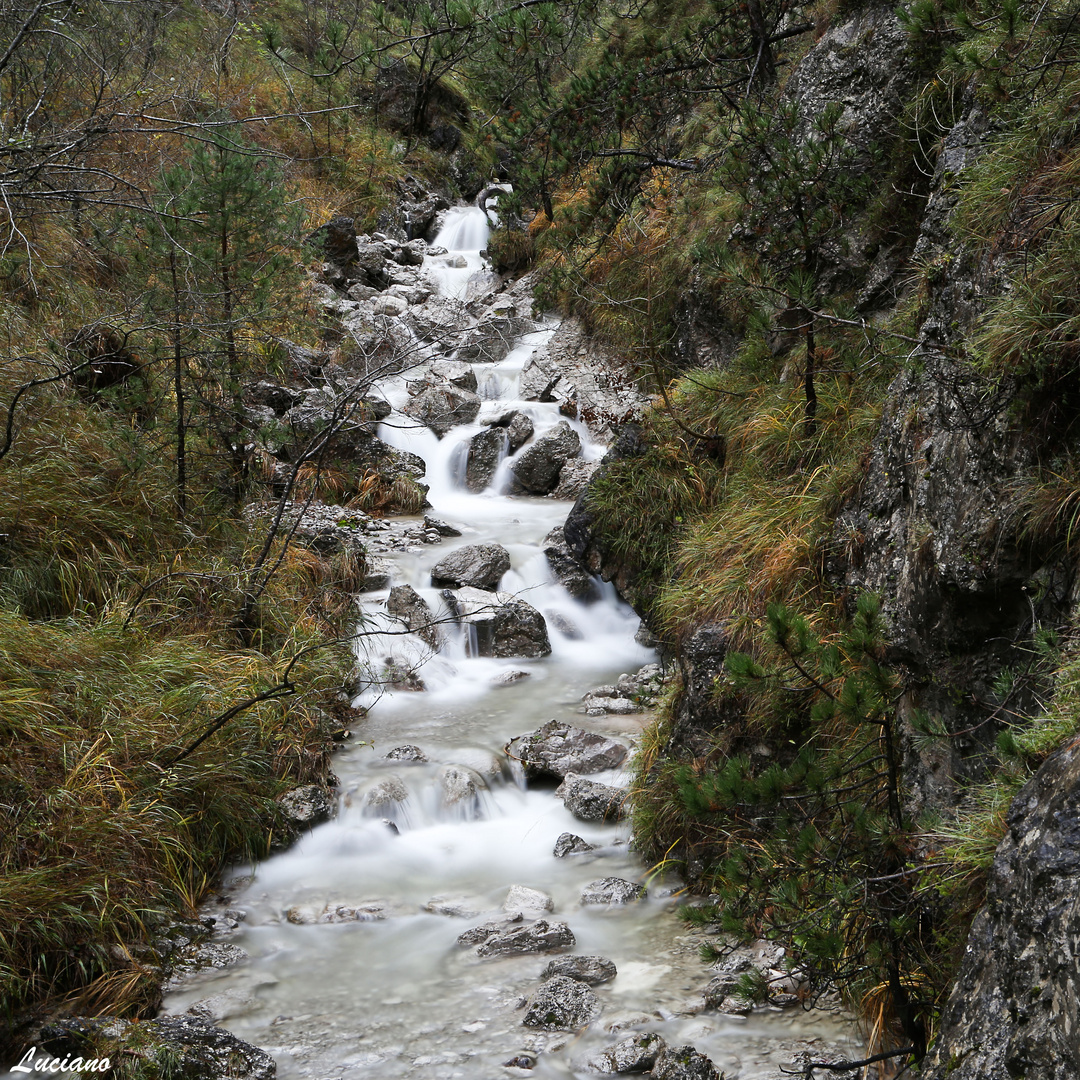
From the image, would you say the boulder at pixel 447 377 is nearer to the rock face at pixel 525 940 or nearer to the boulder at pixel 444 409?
the boulder at pixel 444 409

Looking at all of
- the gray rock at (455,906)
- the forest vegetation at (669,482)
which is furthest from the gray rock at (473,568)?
the gray rock at (455,906)

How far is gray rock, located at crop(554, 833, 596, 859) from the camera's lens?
15.7 ft

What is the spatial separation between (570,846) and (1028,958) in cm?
310

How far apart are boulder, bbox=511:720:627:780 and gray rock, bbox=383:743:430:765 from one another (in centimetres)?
Answer: 63

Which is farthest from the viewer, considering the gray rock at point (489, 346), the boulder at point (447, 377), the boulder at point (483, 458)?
the gray rock at point (489, 346)

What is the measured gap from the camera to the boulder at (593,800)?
197 inches

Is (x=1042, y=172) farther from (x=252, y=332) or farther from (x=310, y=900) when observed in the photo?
(x=252, y=332)

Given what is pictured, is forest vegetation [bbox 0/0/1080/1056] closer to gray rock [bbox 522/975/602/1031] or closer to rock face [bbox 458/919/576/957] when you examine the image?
gray rock [bbox 522/975/602/1031]

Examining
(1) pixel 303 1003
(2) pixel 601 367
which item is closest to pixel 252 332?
(2) pixel 601 367

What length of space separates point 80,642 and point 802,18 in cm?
790

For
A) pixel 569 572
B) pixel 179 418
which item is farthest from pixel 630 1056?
pixel 569 572

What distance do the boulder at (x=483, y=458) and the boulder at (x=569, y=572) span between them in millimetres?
2499

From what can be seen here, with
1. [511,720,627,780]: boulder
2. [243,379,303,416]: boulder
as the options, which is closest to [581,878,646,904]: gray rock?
[511,720,627,780]: boulder

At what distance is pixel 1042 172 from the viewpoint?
3371 millimetres
